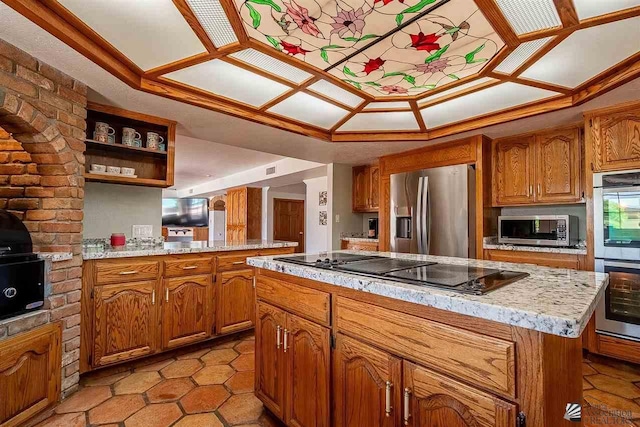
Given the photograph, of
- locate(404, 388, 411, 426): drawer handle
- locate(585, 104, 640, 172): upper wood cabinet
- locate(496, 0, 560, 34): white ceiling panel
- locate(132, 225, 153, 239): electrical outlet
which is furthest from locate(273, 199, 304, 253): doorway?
locate(404, 388, 411, 426): drawer handle

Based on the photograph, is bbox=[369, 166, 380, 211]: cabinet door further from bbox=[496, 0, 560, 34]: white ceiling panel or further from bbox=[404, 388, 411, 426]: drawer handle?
bbox=[404, 388, 411, 426]: drawer handle

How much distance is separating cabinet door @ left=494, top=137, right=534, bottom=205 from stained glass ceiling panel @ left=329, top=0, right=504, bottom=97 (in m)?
1.53

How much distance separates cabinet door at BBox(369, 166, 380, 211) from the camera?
191 inches

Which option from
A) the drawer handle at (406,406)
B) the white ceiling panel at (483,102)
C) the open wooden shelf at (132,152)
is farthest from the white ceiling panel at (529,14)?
the open wooden shelf at (132,152)

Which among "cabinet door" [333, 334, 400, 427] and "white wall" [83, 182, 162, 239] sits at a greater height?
"white wall" [83, 182, 162, 239]

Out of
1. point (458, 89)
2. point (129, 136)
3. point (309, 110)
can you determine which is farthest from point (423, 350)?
point (129, 136)

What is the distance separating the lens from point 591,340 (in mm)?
2547

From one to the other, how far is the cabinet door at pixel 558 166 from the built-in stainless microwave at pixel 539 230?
21 centimetres

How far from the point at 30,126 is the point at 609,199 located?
410 centimetres

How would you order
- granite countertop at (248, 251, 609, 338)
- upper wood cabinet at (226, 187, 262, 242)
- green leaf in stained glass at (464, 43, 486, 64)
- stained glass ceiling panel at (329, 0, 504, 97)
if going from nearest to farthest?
granite countertop at (248, 251, 609, 338) → stained glass ceiling panel at (329, 0, 504, 97) → green leaf in stained glass at (464, 43, 486, 64) → upper wood cabinet at (226, 187, 262, 242)

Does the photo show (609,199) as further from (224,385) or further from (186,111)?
(186,111)

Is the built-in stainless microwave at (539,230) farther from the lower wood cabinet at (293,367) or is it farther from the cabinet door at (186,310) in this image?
the cabinet door at (186,310)

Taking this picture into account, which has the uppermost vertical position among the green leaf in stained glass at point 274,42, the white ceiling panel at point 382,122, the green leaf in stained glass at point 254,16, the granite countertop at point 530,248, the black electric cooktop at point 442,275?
the green leaf in stained glass at point 254,16

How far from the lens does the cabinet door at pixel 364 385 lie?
1.10 meters
